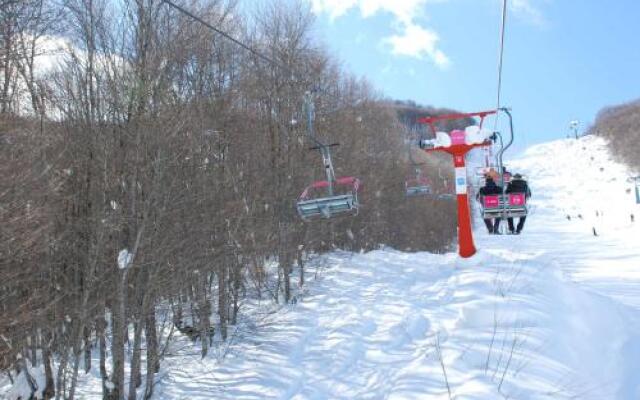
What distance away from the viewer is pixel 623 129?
7975cm

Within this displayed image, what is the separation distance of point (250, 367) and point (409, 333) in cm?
284

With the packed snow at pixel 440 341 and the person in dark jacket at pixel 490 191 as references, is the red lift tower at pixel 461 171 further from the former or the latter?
the person in dark jacket at pixel 490 191

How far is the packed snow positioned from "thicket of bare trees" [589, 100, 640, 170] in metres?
59.9

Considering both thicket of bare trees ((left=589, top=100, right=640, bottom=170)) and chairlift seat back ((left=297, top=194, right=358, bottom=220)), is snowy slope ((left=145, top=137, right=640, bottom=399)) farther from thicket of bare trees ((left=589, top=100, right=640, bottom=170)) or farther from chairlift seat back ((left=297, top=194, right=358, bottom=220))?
thicket of bare trees ((left=589, top=100, right=640, bottom=170))

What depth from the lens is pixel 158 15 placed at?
8039 mm

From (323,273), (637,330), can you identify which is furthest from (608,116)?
(637,330)

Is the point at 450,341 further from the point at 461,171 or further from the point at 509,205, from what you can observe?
the point at 509,205

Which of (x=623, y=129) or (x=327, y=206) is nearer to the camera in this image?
(x=327, y=206)

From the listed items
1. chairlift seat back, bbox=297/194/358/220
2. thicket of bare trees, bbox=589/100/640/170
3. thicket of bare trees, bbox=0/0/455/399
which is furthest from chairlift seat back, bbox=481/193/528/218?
thicket of bare trees, bbox=589/100/640/170

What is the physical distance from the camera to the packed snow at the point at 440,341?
19.0 ft

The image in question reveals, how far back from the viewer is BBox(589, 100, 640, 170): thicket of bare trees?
219ft

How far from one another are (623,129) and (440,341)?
85975 mm

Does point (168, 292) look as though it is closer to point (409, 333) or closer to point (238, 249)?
point (238, 249)

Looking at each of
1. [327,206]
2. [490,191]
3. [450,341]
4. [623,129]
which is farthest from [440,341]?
[623,129]
